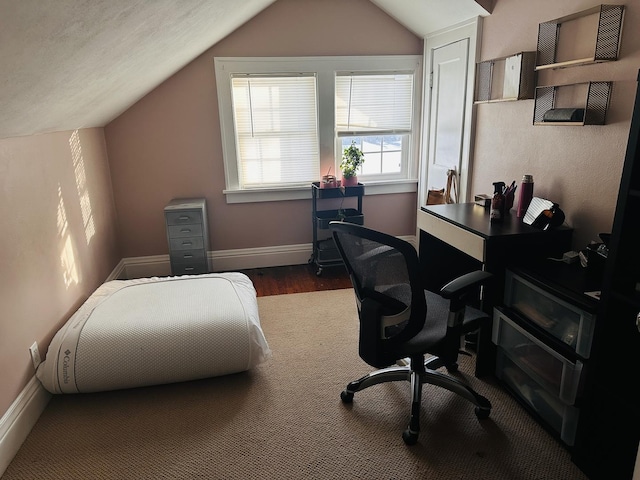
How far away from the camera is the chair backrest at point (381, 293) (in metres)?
1.68

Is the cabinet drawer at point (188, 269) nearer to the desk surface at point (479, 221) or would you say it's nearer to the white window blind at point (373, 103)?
the white window blind at point (373, 103)

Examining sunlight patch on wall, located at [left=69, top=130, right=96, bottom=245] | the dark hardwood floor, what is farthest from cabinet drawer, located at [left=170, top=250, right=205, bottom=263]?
sunlight patch on wall, located at [left=69, top=130, right=96, bottom=245]

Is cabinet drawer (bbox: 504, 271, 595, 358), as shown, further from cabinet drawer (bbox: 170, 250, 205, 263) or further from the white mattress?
cabinet drawer (bbox: 170, 250, 205, 263)

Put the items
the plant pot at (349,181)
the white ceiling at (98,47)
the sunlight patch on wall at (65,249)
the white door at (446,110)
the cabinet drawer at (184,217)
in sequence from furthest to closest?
1. the plant pot at (349,181)
2. the cabinet drawer at (184,217)
3. the white door at (446,110)
4. the sunlight patch on wall at (65,249)
5. the white ceiling at (98,47)

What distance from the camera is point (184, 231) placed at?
3508 mm

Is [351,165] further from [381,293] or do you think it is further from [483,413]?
[483,413]

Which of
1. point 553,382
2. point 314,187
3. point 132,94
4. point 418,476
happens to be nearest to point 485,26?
point 314,187

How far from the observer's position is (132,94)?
3.15m

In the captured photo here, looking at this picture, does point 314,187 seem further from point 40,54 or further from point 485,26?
point 40,54

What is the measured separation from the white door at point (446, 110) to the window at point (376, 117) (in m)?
0.32

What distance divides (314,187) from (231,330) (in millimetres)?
1844

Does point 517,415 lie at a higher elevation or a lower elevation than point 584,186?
lower

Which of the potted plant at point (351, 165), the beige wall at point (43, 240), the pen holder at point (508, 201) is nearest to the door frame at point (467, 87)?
the potted plant at point (351, 165)

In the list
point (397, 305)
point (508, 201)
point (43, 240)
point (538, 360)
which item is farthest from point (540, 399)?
point (43, 240)
